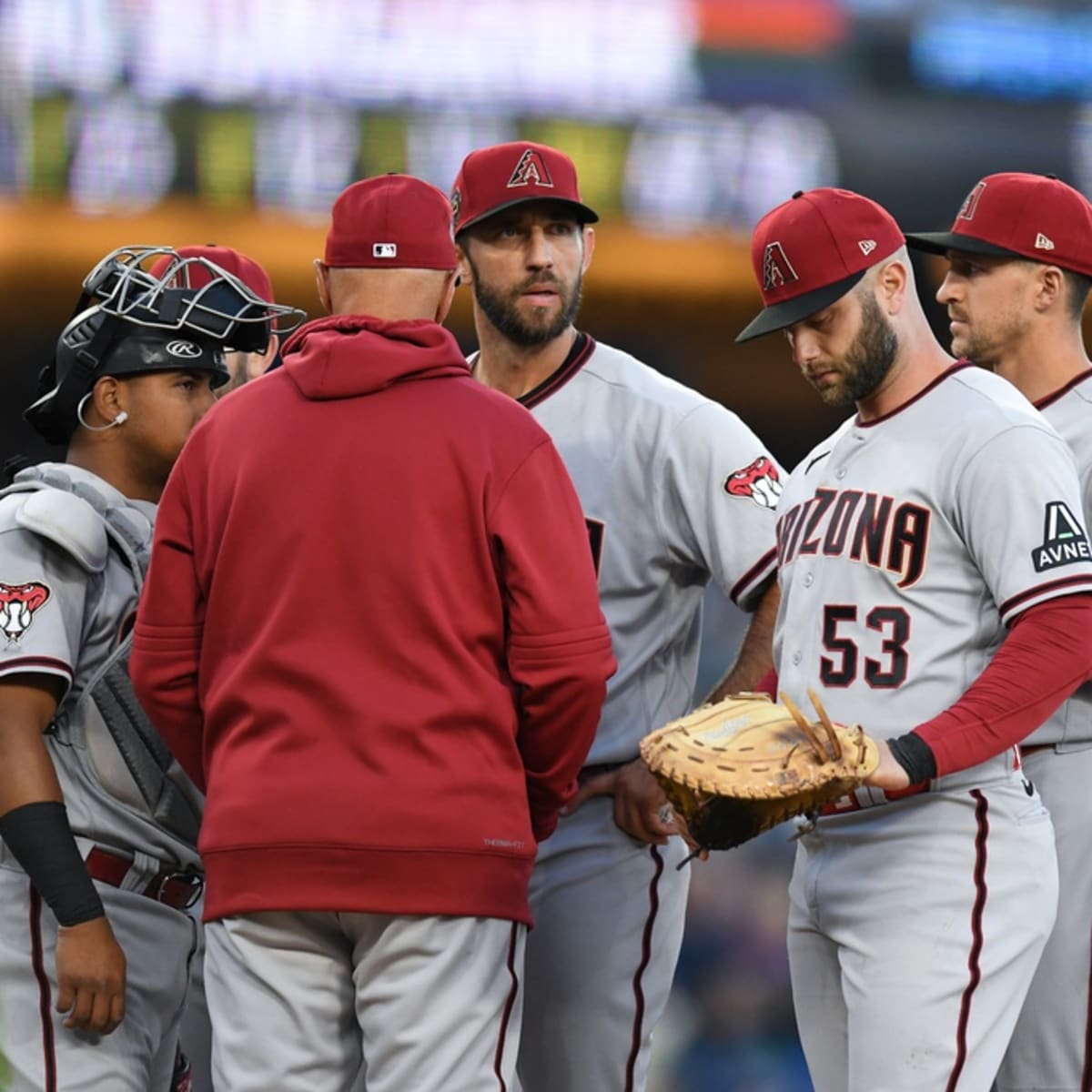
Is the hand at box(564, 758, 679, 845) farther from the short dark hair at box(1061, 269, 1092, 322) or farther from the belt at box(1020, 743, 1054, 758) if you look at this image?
the short dark hair at box(1061, 269, 1092, 322)

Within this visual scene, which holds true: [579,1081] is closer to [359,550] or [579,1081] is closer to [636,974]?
[636,974]

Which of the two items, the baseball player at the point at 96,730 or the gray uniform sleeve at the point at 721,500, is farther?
the gray uniform sleeve at the point at 721,500

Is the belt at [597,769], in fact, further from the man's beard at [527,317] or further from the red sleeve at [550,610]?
the man's beard at [527,317]

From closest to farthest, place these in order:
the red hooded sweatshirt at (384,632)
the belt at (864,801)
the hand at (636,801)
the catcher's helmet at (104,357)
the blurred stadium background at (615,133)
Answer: the red hooded sweatshirt at (384,632), the belt at (864,801), the catcher's helmet at (104,357), the hand at (636,801), the blurred stadium background at (615,133)

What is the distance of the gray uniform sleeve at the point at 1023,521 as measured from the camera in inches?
89.3

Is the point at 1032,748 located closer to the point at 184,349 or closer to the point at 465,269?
the point at 465,269

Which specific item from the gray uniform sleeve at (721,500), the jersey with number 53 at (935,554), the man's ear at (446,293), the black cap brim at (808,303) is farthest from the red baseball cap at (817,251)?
the man's ear at (446,293)

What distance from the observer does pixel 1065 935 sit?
105 inches

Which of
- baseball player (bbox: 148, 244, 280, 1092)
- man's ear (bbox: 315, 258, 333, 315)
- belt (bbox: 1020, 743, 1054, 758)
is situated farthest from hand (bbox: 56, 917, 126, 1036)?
belt (bbox: 1020, 743, 1054, 758)

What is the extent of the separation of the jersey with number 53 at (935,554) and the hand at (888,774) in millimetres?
170

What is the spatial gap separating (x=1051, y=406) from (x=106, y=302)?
1458 millimetres

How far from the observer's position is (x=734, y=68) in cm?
654

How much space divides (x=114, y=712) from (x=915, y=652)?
3.47 ft

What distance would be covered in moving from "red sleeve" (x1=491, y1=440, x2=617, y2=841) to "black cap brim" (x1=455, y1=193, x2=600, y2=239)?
73 centimetres
